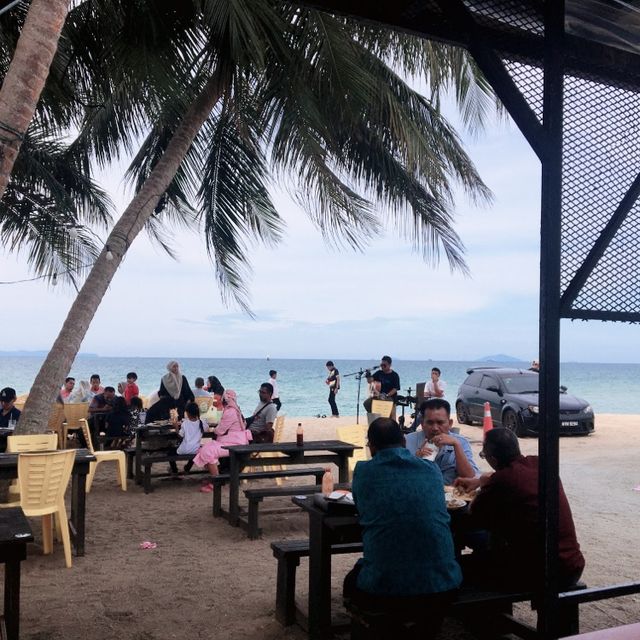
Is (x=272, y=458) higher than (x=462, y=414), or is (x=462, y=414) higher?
(x=272, y=458)

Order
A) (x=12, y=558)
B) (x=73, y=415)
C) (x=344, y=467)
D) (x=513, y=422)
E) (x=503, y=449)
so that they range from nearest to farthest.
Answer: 1. (x=12, y=558)
2. (x=503, y=449)
3. (x=344, y=467)
4. (x=73, y=415)
5. (x=513, y=422)

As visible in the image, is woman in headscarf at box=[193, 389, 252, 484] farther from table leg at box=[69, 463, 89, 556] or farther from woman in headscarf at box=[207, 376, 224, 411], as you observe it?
woman in headscarf at box=[207, 376, 224, 411]

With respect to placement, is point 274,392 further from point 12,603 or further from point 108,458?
point 12,603

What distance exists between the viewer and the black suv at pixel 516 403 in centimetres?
1377

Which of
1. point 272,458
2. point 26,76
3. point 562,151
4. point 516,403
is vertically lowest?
point 272,458

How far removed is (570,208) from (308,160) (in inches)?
276

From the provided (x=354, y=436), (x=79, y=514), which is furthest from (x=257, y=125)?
(x=79, y=514)

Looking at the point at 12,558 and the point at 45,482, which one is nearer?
the point at 12,558

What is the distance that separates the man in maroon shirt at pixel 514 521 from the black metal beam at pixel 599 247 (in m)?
1.02

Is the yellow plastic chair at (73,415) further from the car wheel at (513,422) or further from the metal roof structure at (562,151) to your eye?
the metal roof structure at (562,151)

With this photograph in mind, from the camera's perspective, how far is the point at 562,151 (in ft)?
9.53

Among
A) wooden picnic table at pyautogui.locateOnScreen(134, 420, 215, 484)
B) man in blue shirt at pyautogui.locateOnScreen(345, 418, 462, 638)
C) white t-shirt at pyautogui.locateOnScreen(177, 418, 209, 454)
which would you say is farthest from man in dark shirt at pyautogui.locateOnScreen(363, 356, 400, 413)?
man in blue shirt at pyautogui.locateOnScreen(345, 418, 462, 638)

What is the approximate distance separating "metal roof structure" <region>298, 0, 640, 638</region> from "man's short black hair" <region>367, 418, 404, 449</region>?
650 millimetres

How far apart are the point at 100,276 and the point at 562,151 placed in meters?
6.74
